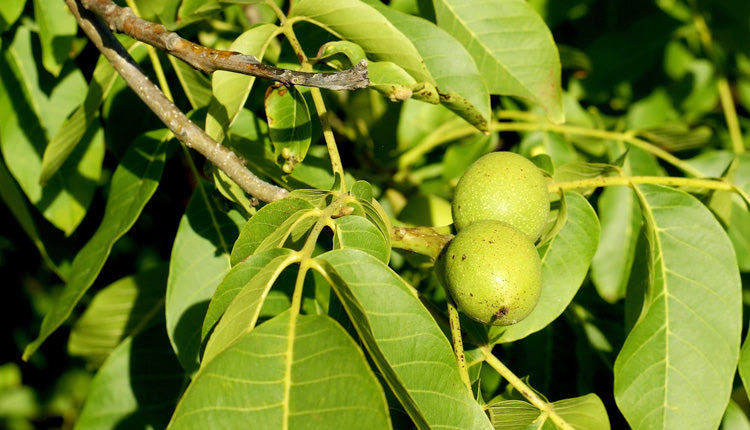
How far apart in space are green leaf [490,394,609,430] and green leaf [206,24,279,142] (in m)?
0.83

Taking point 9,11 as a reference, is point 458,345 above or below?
below

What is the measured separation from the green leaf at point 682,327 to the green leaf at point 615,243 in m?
0.51

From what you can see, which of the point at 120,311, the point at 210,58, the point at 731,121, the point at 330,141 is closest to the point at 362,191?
the point at 330,141

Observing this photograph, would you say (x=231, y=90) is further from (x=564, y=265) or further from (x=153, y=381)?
(x=153, y=381)

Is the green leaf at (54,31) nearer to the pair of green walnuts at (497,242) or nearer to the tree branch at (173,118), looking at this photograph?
the tree branch at (173,118)

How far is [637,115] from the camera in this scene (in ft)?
8.75

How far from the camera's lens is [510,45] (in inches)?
64.2

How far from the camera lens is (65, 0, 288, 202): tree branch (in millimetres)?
1289

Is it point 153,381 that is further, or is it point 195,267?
point 153,381

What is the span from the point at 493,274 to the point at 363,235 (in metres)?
0.26

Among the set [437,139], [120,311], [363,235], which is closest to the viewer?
[363,235]

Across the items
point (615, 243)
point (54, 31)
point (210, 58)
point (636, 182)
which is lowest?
point (615, 243)

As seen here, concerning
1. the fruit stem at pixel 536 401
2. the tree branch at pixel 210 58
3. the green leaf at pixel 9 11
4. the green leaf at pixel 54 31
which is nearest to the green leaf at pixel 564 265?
the fruit stem at pixel 536 401

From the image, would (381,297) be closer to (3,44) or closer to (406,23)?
(406,23)
